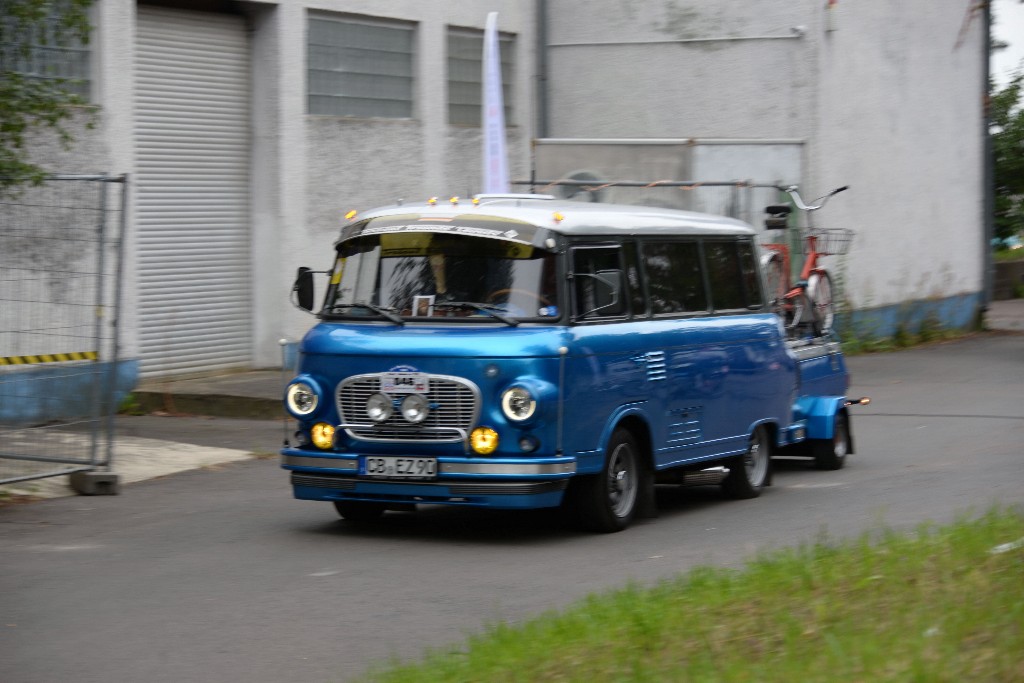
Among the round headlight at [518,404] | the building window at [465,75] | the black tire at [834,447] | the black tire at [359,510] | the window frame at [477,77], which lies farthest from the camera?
the building window at [465,75]

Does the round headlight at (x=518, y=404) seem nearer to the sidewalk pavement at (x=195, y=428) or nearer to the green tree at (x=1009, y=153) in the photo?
the sidewalk pavement at (x=195, y=428)

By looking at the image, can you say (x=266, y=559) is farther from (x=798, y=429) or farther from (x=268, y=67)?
(x=268, y=67)

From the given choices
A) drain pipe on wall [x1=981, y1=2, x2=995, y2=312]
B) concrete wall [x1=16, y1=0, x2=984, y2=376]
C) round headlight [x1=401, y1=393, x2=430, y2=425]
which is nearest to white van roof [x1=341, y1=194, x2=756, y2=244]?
round headlight [x1=401, y1=393, x2=430, y2=425]

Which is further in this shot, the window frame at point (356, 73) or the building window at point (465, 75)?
the building window at point (465, 75)

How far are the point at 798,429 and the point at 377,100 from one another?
982cm

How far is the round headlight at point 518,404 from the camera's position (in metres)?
9.26

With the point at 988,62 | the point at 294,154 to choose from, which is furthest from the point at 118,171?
the point at 988,62

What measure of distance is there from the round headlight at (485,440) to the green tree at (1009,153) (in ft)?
93.4

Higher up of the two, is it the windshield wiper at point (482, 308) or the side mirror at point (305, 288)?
the side mirror at point (305, 288)

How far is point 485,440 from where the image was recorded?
9.37 m

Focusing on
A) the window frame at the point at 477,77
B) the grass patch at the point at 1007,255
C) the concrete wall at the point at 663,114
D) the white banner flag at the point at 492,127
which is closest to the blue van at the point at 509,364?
the concrete wall at the point at 663,114

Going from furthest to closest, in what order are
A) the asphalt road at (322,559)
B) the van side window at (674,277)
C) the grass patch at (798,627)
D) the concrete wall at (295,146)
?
the concrete wall at (295,146), the van side window at (674,277), the asphalt road at (322,559), the grass patch at (798,627)

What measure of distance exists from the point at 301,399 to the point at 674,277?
2.89 meters

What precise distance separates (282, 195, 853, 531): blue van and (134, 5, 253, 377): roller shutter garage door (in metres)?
7.81
